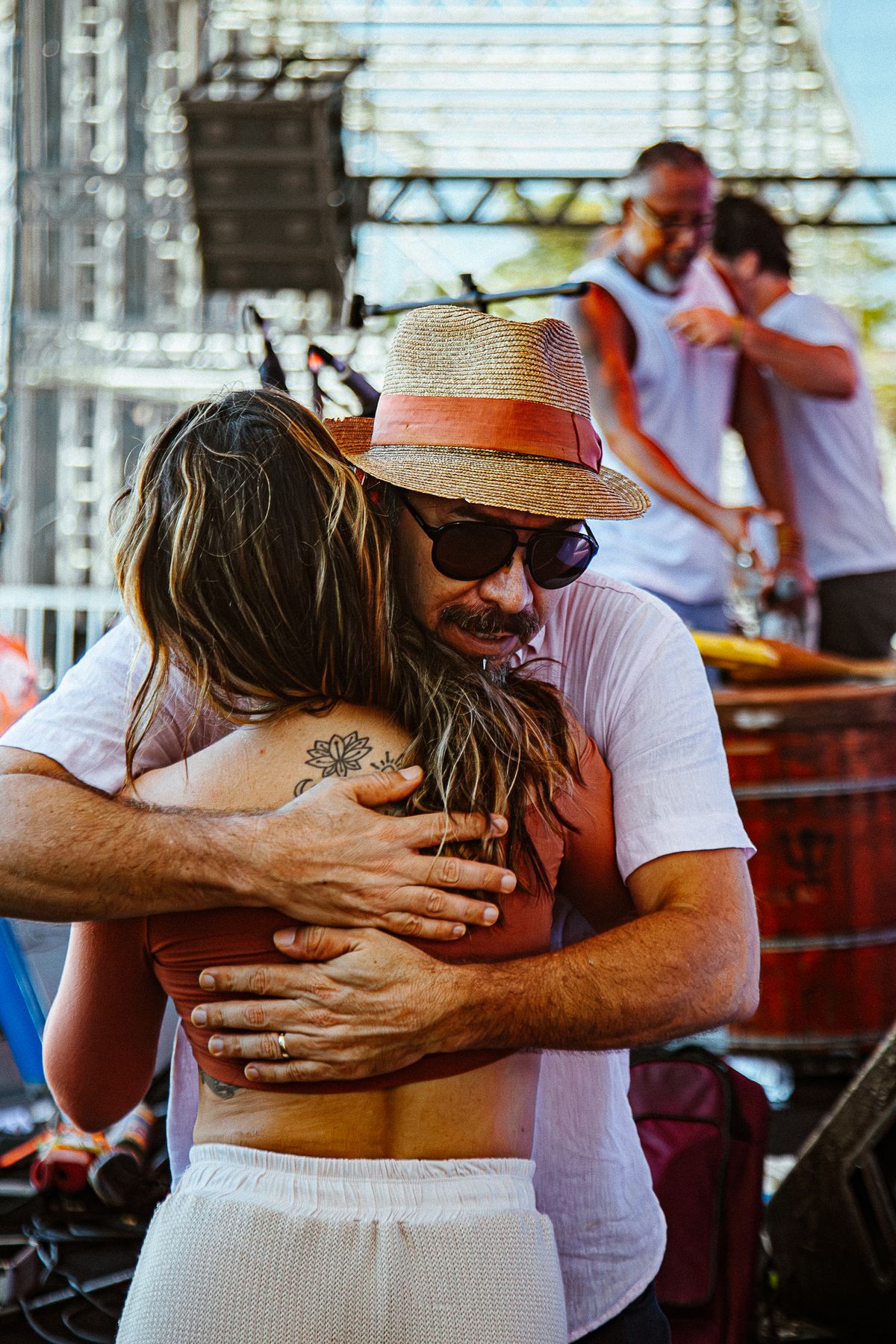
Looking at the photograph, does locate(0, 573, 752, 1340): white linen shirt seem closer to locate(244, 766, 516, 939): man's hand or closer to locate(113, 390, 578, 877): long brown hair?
locate(113, 390, 578, 877): long brown hair

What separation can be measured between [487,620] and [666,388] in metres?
2.70

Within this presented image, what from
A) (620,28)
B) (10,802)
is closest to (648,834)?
(10,802)

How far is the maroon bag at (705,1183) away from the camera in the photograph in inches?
77.2

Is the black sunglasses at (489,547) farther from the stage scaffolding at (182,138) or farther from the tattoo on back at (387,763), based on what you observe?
the stage scaffolding at (182,138)

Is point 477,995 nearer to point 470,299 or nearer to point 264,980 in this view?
point 264,980

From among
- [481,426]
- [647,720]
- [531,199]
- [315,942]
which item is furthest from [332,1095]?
[531,199]

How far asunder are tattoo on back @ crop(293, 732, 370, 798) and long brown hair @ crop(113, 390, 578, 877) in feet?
0.14

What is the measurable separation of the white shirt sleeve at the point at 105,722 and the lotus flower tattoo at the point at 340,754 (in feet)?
0.79

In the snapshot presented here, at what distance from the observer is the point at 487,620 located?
165cm

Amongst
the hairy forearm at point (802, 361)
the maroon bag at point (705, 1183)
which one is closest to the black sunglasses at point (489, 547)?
the maroon bag at point (705, 1183)

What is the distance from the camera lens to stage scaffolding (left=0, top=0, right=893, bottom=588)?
9.45m

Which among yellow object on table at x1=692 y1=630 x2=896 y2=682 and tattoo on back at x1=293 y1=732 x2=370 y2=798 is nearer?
tattoo on back at x1=293 y1=732 x2=370 y2=798

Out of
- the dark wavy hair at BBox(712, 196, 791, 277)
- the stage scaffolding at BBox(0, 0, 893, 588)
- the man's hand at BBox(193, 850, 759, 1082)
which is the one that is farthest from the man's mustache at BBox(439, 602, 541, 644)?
the stage scaffolding at BBox(0, 0, 893, 588)

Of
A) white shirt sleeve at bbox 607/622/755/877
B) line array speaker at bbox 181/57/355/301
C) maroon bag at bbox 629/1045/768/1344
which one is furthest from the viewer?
line array speaker at bbox 181/57/355/301
